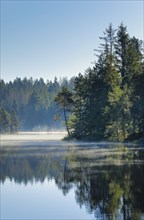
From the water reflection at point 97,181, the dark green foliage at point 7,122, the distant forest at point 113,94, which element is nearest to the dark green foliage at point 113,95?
the distant forest at point 113,94

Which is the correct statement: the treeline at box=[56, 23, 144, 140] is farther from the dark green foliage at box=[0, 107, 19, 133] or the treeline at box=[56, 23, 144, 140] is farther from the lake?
the dark green foliage at box=[0, 107, 19, 133]

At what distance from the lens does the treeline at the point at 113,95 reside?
2540 inches

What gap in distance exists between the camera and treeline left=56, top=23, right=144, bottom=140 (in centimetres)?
6453

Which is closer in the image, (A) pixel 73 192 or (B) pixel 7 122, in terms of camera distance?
(A) pixel 73 192

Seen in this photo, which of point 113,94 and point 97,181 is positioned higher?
point 113,94

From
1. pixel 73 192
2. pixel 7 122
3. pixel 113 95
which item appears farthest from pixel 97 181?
pixel 7 122

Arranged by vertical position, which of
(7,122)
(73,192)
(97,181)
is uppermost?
(7,122)

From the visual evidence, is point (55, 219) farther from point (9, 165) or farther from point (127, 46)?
point (127, 46)

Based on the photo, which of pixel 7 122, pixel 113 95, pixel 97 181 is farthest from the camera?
pixel 7 122

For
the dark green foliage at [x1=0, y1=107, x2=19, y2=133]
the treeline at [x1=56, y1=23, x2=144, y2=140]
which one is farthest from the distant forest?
the dark green foliage at [x1=0, y1=107, x2=19, y2=133]

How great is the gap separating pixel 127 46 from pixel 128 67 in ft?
13.7

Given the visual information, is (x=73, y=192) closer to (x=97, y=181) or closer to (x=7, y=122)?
(x=97, y=181)

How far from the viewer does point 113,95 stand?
220ft

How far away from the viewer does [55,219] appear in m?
14.1
